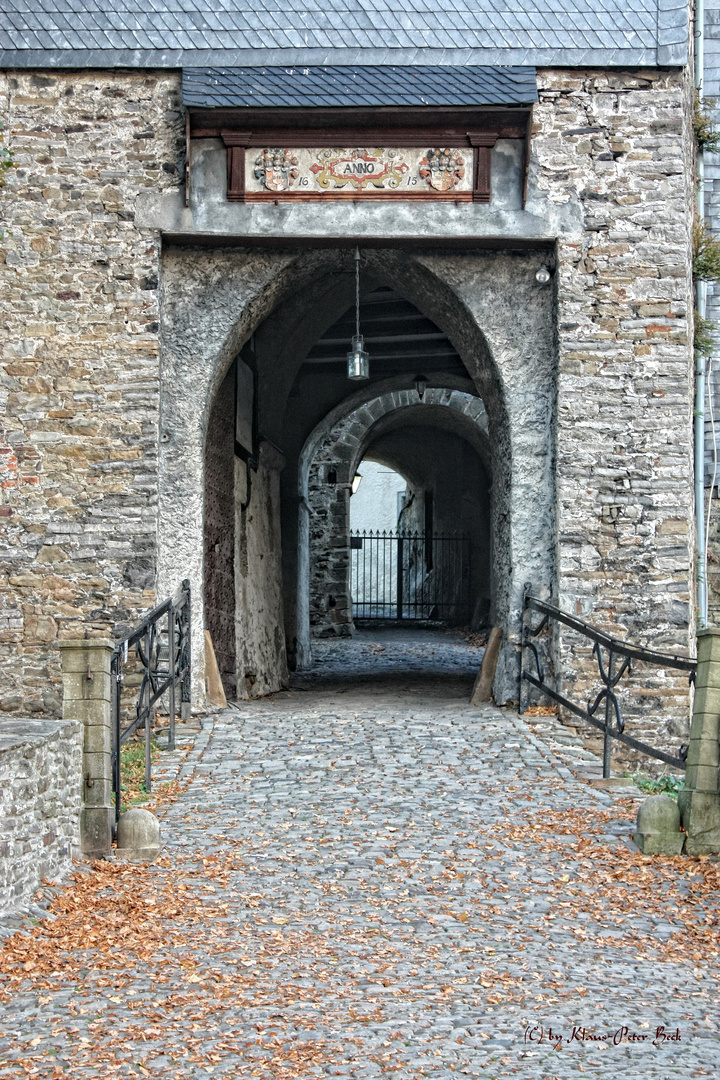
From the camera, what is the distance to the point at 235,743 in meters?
8.52

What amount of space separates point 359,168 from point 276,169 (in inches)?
22.1

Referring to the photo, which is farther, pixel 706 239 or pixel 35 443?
pixel 706 239

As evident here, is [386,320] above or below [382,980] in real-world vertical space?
above

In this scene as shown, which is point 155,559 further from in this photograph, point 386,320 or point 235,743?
point 386,320

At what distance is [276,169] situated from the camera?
924 centimetres

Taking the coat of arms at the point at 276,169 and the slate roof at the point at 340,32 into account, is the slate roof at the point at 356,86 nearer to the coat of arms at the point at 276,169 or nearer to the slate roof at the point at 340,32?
the slate roof at the point at 340,32

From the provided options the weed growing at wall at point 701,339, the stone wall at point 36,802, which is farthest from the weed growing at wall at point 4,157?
the weed growing at wall at point 701,339

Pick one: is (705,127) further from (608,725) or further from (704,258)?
(608,725)

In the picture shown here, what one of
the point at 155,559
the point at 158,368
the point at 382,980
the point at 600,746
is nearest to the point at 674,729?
the point at 600,746

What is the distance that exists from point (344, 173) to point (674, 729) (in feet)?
14.1

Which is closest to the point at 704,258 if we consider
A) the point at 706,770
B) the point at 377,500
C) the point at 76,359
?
the point at 76,359

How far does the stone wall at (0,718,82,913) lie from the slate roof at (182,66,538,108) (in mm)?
4768

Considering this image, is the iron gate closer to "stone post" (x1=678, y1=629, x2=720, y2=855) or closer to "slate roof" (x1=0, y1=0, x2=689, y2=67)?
"slate roof" (x1=0, y1=0, x2=689, y2=67)

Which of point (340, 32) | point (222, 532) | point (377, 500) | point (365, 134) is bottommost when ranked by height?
point (222, 532)
